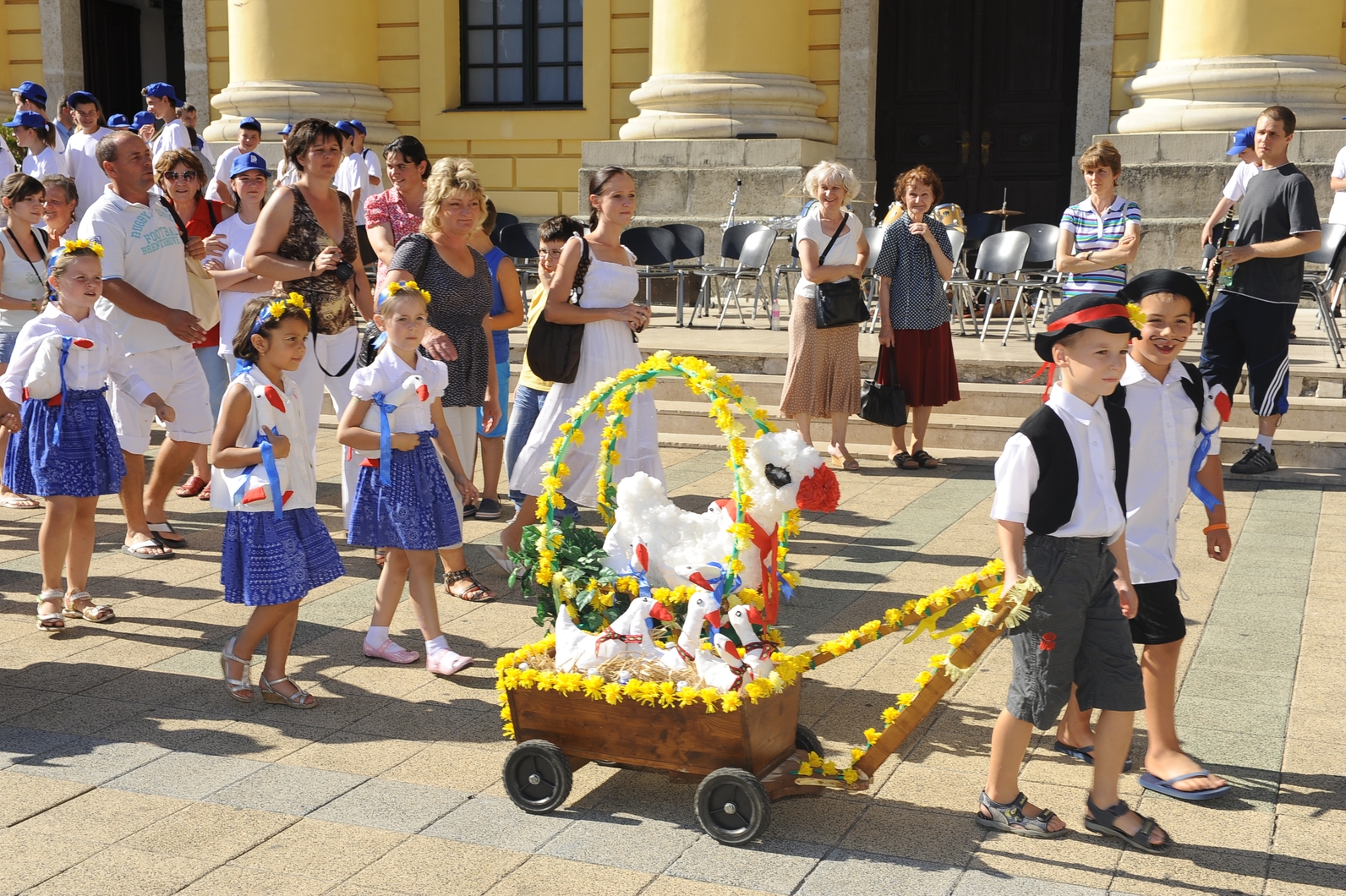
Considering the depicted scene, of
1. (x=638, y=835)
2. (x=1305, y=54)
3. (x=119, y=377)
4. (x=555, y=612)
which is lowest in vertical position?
(x=638, y=835)

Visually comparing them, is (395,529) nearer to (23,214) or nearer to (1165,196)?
(23,214)

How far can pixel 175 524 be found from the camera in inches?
290

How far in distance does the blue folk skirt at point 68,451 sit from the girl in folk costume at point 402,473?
1.23 metres

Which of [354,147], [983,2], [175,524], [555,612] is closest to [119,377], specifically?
[175,524]

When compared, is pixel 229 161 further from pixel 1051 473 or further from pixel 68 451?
pixel 1051 473

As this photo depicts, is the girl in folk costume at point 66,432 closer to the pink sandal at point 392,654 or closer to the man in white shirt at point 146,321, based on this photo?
the man in white shirt at point 146,321

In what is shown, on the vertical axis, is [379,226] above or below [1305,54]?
below

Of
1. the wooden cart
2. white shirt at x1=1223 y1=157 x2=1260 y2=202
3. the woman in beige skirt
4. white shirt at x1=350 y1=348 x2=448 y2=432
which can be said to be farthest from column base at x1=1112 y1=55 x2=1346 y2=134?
the wooden cart

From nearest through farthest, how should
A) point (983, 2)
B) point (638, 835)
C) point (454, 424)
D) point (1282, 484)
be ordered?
point (638, 835)
point (454, 424)
point (1282, 484)
point (983, 2)

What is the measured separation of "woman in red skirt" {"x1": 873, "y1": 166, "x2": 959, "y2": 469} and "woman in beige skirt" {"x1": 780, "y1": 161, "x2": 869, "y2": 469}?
0.31m

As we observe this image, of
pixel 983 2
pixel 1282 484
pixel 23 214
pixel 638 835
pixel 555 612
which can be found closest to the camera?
pixel 638 835

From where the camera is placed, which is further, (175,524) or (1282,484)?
(1282,484)

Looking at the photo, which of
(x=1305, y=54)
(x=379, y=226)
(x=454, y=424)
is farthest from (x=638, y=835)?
(x=1305, y=54)

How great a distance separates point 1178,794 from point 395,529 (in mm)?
2768
